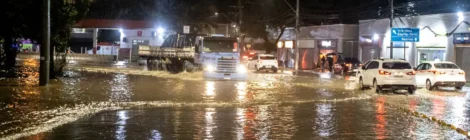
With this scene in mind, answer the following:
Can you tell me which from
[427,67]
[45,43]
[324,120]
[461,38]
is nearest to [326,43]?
[461,38]

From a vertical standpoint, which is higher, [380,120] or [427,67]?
[427,67]

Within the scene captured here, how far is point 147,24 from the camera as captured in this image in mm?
71062

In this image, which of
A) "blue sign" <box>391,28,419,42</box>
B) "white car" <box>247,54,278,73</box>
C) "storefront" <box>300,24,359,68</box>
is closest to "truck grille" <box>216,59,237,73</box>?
"blue sign" <box>391,28,419,42</box>

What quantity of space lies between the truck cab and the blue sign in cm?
1170

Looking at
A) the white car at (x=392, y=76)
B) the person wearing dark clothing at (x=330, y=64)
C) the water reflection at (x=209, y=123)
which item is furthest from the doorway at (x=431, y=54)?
the water reflection at (x=209, y=123)

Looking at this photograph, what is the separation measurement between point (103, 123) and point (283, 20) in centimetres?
4744

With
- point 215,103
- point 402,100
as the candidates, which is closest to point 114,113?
point 215,103

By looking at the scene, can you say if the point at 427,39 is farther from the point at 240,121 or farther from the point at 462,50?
the point at 240,121

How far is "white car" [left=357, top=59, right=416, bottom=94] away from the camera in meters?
23.7

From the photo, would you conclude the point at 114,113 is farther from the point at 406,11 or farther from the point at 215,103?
the point at 406,11

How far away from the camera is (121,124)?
43.7 ft

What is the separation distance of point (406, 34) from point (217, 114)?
80.5ft

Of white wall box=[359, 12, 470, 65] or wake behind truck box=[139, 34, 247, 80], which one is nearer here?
wake behind truck box=[139, 34, 247, 80]

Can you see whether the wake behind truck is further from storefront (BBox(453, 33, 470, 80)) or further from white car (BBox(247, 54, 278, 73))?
storefront (BBox(453, 33, 470, 80))
